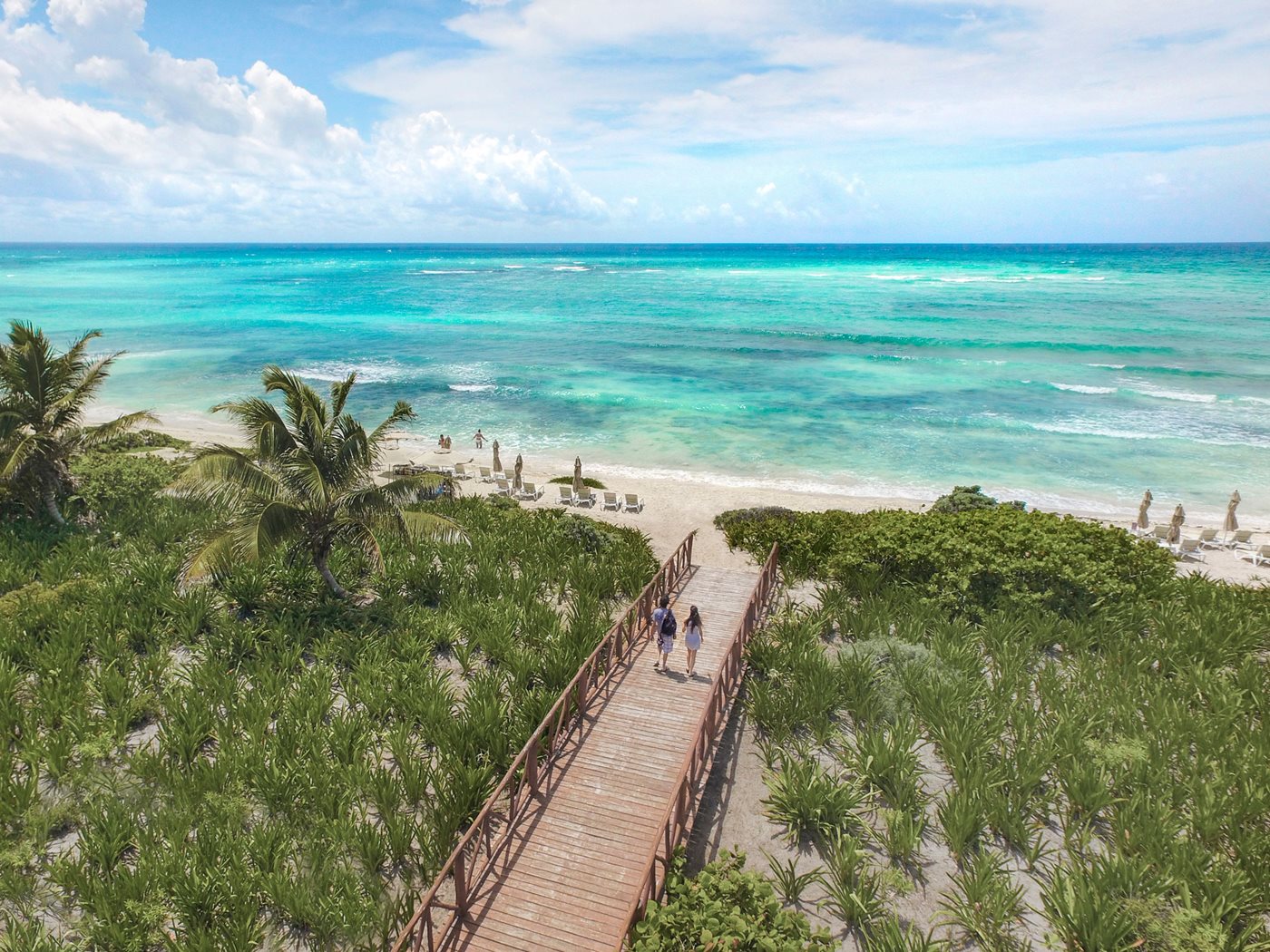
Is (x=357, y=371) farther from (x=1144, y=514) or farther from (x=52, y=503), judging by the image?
(x=1144, y=514)

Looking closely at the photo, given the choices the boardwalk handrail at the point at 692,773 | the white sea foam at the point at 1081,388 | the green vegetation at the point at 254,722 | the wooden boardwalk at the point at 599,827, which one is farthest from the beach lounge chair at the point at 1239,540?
the white sea foam at the point at 1081,388

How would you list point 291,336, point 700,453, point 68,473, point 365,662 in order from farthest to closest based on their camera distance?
point 291,336 < point 700,453 < point 68,473 < point 365,662

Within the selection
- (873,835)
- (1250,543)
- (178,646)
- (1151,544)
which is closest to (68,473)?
(178,646)

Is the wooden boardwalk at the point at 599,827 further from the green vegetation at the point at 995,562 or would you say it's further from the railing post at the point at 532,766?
the green vegetation at the point at 995,562

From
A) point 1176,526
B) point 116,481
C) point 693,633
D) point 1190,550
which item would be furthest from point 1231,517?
point 116,481

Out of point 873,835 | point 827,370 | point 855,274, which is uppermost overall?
point 855,274

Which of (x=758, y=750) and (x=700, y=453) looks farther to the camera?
(x=700, y=453)

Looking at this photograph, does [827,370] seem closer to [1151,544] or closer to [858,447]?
[858,447]
